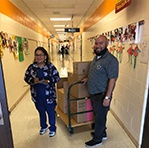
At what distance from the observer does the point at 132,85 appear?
2.17m

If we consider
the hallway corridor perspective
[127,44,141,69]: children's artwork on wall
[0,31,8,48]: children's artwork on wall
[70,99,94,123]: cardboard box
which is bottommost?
the hallway corridor perspective

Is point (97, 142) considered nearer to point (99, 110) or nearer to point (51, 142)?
point (99, 110)

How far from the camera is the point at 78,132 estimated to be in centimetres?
244

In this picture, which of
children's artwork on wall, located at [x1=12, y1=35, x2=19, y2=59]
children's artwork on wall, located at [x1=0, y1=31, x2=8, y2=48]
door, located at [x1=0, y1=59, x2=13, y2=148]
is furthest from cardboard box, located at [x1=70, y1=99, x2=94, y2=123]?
children's artwork on wall, located at [x1=12, y1=35, x2=19, y2=59]

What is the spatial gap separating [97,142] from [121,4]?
84.1 inches

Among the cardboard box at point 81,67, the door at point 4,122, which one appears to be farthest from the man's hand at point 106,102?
the door at point 4,122

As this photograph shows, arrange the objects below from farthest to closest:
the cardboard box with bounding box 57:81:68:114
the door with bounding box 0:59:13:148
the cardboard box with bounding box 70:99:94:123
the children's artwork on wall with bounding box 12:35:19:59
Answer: the children's artwork on wall with bounding box 12:35:19:59 → the cardboard box with bounding box 57:81:68:114 → the cardboard box with bounding box 70:99:94:123 → the door with bounding box 0:59:13:148

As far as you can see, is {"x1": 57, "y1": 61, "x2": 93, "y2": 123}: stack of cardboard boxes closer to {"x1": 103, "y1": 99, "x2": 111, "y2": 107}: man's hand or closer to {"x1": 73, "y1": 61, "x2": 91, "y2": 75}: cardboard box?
{"x1": 73, "y1": 61, "x2": 91, "y2": 75}: cardboard box

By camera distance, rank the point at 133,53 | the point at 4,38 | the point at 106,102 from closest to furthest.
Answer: the point at 106,102
the point at 133,53
the point at 4,38

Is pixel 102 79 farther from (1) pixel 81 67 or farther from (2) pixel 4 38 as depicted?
(2) pixel 4 38

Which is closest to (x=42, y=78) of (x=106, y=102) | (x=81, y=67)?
(x=81, y=67)

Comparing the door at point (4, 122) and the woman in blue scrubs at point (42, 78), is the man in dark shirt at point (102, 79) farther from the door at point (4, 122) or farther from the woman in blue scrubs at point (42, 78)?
the door at point (4, 122)

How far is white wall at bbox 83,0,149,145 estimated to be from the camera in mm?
1834

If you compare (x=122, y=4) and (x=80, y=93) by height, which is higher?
(x=122, y=4)
